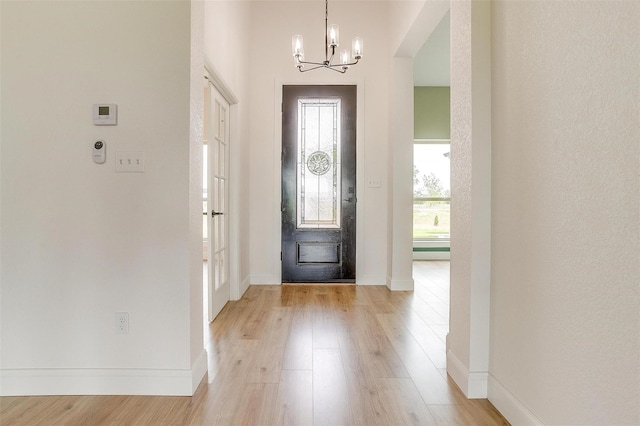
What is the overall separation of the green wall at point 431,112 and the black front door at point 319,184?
258 cm

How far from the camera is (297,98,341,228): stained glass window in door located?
4086 millimetres

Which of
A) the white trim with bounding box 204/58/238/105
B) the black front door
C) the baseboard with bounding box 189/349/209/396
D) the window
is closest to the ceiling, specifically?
the window

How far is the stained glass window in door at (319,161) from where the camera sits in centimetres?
409

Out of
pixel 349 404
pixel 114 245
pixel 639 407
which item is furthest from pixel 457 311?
pixel 114 245

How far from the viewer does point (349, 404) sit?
5.41ft

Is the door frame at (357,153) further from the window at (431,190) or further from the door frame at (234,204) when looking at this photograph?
the window at (431,190)

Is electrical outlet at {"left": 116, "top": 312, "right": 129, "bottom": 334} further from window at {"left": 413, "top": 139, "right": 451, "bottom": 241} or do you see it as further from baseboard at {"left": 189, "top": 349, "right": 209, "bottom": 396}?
window at {"left": 413, "top": 139, "right": 451, "bottom": 241}

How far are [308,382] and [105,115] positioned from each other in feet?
5.83

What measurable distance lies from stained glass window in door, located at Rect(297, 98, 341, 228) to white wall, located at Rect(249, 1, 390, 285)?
258 mm

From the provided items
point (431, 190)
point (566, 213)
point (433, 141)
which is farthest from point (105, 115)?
point (431, 190)

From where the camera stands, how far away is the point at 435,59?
5121 millimetres

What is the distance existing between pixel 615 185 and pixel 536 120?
0.46 meters

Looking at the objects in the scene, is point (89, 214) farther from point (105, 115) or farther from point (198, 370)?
point (198, 370)

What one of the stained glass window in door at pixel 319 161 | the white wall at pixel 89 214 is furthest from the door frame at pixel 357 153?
the white wall at pixel 89 214
